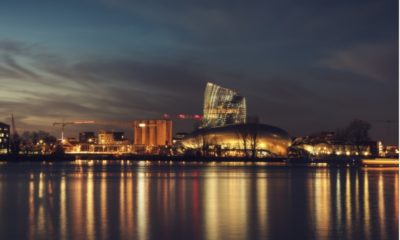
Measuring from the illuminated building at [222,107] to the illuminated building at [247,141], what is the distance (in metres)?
19.8

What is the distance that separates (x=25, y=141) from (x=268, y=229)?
171 m

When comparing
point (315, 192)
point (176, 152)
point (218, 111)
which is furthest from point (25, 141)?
point (315, 192)

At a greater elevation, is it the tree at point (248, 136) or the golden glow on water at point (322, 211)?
the tree at point (248, 136)

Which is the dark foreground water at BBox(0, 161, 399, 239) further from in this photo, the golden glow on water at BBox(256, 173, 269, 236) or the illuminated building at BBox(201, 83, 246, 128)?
the illuminated building at BBox(201, 83, 246, 128)

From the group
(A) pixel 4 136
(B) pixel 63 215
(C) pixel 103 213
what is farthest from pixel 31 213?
(A) pixel 4 136

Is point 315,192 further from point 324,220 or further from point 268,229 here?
point 268,229

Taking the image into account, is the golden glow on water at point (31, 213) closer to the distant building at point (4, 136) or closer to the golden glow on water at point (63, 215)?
the golden glow on water at point (63, 215)

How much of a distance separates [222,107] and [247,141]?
32762 millimetres

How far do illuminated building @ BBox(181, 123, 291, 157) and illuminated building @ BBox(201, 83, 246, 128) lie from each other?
19801 mm

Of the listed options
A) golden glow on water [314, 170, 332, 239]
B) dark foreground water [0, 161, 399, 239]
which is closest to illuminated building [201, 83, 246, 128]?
golden glow on water [314, 170, 332, 239]

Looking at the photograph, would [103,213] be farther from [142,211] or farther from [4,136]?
[4,136]

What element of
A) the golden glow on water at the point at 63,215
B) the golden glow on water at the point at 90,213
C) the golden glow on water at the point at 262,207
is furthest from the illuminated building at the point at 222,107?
the golden glow on water at the point at 63,215

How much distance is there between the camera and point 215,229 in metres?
17.8

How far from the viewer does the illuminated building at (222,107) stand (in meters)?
190
